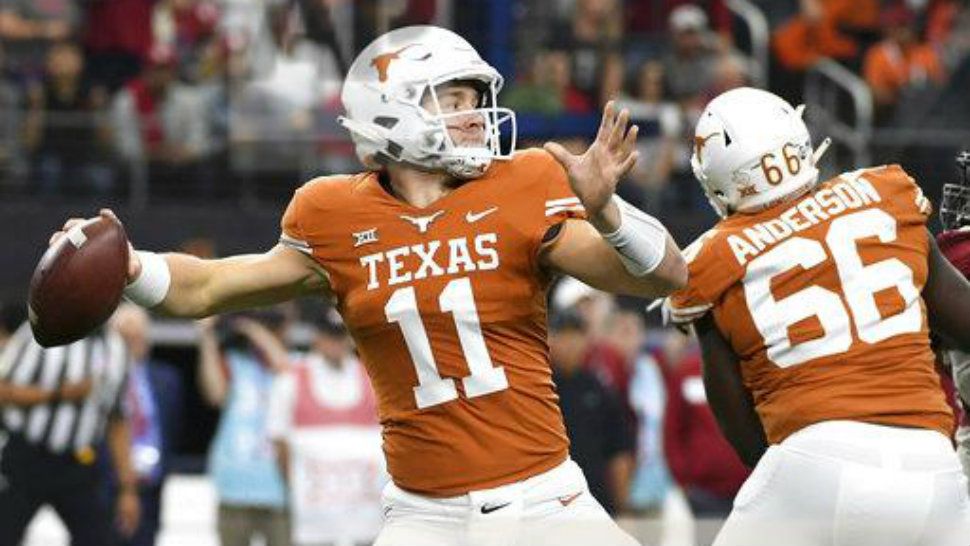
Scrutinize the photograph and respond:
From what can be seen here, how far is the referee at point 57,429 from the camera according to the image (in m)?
9.34

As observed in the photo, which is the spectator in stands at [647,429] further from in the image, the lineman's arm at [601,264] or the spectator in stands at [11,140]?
the lineman's arm at [601,264]

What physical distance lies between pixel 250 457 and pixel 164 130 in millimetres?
2506

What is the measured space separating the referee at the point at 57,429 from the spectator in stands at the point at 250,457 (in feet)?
1.82

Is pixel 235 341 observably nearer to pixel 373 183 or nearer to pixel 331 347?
pixel 331 347

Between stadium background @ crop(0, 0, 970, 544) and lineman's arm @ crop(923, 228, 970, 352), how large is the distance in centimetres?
607

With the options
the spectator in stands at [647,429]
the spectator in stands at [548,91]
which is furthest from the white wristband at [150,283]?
the spectator in stands at [548,91]

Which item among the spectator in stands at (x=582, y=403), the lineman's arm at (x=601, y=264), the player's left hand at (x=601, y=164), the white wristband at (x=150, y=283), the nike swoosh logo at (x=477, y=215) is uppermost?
the player's left hand at (x=601, y=164)

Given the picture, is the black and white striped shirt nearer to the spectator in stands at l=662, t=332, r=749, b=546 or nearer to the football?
the spectator in stands at l=662, t=332, r=749, b=546

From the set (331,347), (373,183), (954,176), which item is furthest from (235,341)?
(373,183)

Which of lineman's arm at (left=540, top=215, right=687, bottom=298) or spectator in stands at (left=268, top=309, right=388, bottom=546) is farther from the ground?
lineman's arm at (left=540, top=215, right=687, bottom=298)

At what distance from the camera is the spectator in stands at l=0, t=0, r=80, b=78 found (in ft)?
40.5

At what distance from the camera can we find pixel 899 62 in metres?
13.0

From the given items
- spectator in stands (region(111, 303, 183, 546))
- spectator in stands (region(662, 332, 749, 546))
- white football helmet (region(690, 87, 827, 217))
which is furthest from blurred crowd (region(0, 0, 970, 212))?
white football helmet (region(690, 87, 827, 217))

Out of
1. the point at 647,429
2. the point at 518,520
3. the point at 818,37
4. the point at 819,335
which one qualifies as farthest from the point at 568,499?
the point at 818,37
